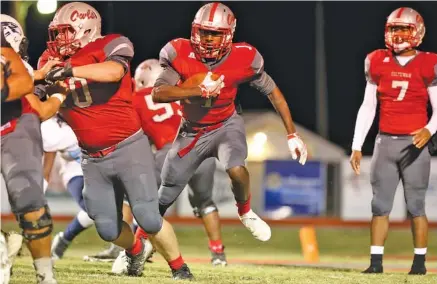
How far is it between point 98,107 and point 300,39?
41.4 metres

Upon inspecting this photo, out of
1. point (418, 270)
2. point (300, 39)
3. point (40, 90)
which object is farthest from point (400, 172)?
point (300, 39)

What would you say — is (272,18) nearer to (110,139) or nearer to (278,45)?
(278,45)

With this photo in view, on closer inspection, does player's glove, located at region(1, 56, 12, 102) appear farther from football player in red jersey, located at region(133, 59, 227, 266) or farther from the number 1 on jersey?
the number 1 on jersey

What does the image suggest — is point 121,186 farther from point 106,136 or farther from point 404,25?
point 404,25

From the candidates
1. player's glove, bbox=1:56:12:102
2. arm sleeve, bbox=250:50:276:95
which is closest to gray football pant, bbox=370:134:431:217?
arm sleeve, bbox=250:50:276:95

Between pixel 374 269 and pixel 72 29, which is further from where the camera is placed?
pixel 374 269

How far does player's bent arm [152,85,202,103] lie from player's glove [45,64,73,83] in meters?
0.90

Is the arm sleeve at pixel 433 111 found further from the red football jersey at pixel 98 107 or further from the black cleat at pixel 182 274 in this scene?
the red football jersey at pixel 98 107

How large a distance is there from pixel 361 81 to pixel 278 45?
3987 mm

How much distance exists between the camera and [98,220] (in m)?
7.03

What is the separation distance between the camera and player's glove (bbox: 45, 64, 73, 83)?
6.41 metres

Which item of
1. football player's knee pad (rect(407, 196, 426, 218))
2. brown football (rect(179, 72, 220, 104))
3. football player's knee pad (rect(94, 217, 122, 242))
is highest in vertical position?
brown football (rect(179, 72, 220, 104))

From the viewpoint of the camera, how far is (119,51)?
267 inches

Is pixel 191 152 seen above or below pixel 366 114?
above
